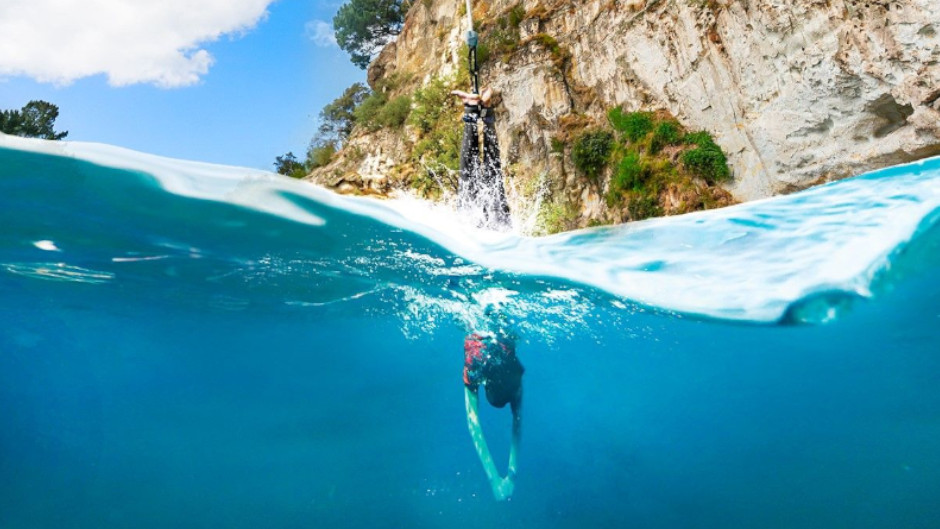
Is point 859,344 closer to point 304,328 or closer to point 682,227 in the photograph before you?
point 682,227

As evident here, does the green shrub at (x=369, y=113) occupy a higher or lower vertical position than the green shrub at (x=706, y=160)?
higher

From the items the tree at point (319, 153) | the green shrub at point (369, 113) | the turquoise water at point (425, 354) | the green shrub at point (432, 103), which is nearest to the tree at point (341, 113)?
the tree at point (319, 153)

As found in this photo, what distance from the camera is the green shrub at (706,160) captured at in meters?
13.7

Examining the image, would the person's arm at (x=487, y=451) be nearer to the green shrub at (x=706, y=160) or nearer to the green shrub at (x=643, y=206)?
the green shrub at (x=643, y=206)

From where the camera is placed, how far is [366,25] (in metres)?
36.2

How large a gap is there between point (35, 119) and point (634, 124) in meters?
29.7

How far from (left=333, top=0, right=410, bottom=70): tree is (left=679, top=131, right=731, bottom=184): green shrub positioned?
1088 inches

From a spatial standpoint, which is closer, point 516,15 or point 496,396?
point 496,396

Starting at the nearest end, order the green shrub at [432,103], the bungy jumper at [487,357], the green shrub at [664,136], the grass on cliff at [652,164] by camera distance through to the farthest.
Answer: the bungy jumper at [487,357] < the grass on cliff at [652,164] < the green shrub at [664,136] < the green shrub at [432,103]

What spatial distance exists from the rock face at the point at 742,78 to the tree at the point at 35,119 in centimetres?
2296

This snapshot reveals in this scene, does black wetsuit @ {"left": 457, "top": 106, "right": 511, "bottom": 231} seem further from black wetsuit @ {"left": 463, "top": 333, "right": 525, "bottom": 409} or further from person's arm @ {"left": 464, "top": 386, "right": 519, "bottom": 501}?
person's arm @ {"left": 464, "top": 386, "right": 519, "bottom": 501}

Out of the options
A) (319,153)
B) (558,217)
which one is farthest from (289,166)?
(558,217)

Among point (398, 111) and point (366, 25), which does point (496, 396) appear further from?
point (366, 25)

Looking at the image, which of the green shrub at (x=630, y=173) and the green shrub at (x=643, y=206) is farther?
the green shrub at (x=630, y=173)
